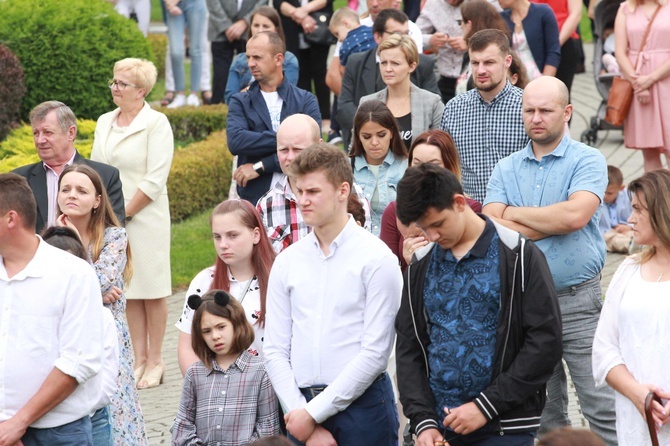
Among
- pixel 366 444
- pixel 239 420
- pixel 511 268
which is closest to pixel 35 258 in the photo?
pixel 239 420

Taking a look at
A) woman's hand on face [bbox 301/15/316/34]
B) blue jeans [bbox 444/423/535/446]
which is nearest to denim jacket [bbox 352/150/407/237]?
blue jeans [bbox 444/423/535/446]

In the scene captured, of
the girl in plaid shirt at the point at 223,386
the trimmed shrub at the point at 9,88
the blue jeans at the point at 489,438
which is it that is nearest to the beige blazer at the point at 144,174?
the girl in plaid shirt at the point at 223,386

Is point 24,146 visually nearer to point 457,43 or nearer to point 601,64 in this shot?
point 457,43

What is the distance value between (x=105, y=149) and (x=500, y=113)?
10.3 feet

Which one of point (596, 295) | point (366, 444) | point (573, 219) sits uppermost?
point (573, 219)

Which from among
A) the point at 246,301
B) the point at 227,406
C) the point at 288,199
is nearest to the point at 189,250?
the point at 288,199

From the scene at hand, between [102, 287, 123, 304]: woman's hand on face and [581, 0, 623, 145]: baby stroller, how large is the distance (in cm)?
801

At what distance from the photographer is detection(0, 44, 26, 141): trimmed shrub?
1361 centimetres

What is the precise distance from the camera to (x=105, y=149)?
353 inches

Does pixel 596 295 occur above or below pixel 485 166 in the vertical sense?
below

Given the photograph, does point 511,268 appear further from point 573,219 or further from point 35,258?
point 35,258

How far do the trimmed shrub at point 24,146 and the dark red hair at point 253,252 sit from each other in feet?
16.8

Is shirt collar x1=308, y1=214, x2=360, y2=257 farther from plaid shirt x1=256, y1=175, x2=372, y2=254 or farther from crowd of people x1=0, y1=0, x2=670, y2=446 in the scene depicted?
plaid shirt x1=256, y1=175, x2=372, y2=254

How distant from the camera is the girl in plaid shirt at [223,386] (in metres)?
5.95
